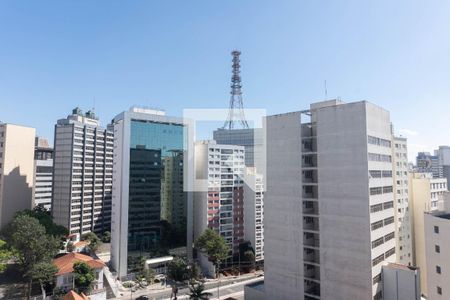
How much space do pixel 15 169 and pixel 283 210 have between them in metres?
39.9

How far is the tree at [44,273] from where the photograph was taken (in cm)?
2745

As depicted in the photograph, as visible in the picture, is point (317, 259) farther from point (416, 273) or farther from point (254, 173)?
point (254, 173)

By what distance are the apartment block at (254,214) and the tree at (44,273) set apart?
25695 millimetres

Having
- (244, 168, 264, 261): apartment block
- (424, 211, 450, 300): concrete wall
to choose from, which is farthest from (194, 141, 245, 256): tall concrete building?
(424, 211, 450, 300): concrete wall

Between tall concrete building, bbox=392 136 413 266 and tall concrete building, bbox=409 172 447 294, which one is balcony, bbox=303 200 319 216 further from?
tall concrete building, bbox=409 172 447 294

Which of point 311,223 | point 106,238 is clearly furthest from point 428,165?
point 106,238

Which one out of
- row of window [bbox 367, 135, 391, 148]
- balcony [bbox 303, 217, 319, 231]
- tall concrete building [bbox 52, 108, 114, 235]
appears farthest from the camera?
tall concrete building [bbox 52, 108, 114, 235]

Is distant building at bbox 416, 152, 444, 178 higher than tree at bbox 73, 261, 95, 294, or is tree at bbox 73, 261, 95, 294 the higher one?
distant building at bbox 416, 152, 444, 178

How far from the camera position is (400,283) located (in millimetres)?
21797

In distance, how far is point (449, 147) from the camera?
8731 centimetres

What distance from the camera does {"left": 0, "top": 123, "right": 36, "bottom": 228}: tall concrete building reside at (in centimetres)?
4306

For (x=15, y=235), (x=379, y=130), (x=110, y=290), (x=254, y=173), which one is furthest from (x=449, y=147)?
(x=15, y=235)

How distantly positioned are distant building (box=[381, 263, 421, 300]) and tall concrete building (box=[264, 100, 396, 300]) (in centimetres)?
77

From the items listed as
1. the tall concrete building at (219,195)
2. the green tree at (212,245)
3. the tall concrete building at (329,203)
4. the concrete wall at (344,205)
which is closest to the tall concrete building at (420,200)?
the tall concrete building at (329,203)
